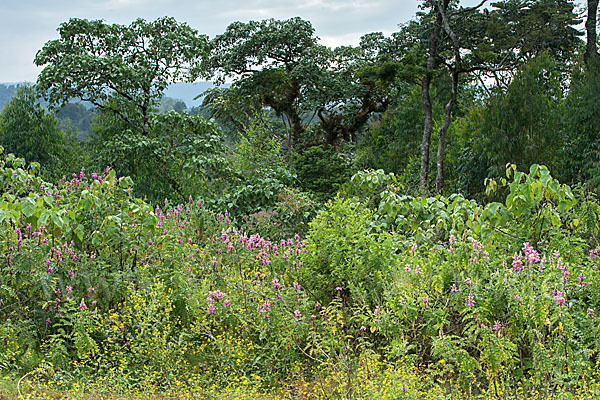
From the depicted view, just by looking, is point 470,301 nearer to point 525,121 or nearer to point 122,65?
point 525,121

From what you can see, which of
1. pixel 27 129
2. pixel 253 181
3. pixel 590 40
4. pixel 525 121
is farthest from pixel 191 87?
pixel 253 181

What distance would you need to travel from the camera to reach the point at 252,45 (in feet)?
60.9

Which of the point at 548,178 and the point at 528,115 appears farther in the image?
the point at 528,115

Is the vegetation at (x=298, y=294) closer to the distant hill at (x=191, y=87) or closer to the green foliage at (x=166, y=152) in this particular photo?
the green foliage at (x=166, y=152)

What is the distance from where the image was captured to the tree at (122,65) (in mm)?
10195

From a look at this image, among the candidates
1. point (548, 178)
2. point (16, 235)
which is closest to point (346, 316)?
point (548, 178)

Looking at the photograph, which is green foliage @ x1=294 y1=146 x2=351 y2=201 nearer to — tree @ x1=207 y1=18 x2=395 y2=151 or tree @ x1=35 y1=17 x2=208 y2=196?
tree @ x1=35 y1=17 x2=208 y2=196

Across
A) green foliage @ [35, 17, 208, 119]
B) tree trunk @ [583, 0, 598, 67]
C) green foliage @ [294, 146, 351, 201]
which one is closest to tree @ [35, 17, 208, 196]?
green foliage @ [35, 17, 208, 119]

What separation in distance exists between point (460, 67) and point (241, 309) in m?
8.87

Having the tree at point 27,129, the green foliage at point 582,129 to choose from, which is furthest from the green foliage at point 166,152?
the green foliage at point 582,129

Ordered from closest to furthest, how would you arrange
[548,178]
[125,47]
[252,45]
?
[548,178] → [125,47] → [252,45]

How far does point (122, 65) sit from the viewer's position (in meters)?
10.3

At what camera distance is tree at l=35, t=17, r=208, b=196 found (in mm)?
10195

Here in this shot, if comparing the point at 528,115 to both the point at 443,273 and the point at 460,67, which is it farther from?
the point at 443,273
